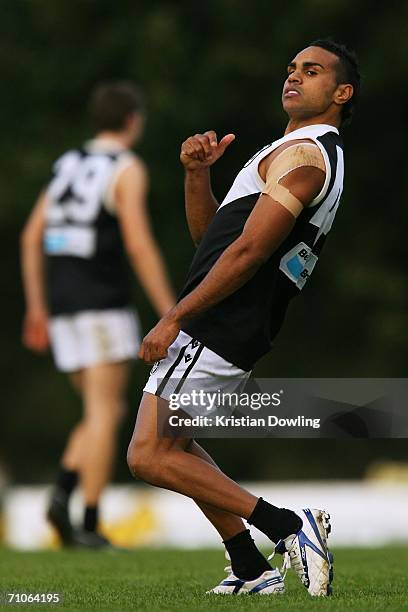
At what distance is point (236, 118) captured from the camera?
19.5 m

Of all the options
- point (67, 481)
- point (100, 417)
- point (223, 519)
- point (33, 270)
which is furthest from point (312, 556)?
point (33, 270)

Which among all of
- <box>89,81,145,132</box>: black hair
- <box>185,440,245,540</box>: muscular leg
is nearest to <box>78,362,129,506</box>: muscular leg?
<box>89,81,145,132</box>: black hair

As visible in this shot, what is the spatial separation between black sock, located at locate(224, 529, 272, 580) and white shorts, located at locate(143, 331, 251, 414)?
54 centimetres

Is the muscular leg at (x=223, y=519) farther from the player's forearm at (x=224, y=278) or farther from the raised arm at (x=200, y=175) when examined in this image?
the raised arm at (x=200, y=175)

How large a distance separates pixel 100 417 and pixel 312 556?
3.74 meters

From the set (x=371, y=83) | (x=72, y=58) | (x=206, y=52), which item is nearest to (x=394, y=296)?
(x=371, y=83)

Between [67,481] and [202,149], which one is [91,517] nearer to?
[67,481]

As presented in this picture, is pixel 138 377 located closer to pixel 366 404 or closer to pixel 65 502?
pixel 65 502

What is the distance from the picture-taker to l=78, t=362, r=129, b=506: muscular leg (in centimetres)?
891

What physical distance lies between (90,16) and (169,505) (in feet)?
36.0

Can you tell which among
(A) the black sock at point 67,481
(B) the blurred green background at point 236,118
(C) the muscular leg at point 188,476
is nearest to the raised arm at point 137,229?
(A) the black sock at point 67,481

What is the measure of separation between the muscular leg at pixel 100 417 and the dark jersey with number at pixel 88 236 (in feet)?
1.36

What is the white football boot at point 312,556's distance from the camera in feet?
17.7

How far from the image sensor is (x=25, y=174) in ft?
64.1
